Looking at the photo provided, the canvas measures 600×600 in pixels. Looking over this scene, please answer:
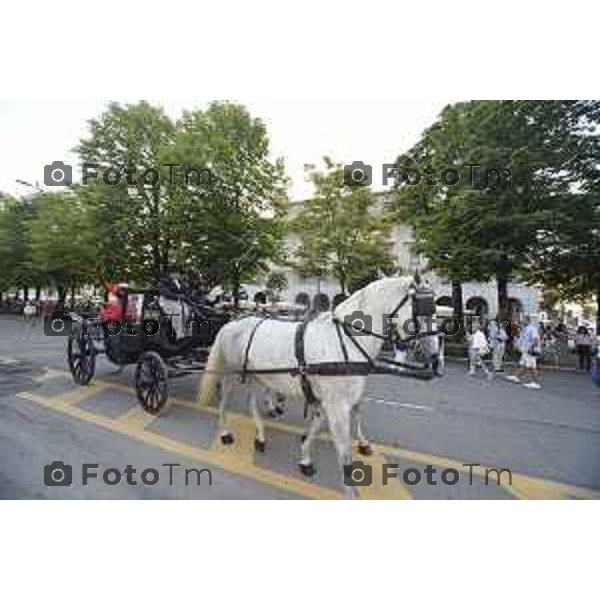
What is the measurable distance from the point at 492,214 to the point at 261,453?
46.1 ft

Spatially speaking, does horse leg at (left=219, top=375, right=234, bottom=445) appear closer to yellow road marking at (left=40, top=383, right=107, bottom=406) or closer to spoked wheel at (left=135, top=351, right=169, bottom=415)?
spoked wheel at (left=135, top=351, right=169, bottom=415)

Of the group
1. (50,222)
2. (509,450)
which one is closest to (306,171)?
(50,222)

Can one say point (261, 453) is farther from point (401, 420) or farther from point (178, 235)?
point (178, 235)

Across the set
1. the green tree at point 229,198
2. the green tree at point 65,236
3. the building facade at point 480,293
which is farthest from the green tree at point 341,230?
the green tree at point 65,236

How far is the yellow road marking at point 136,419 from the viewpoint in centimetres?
650

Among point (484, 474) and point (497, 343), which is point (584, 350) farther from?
point (484, 474)

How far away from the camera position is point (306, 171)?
27344 millimetres

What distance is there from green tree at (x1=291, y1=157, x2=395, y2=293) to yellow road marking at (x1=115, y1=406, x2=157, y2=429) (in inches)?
756

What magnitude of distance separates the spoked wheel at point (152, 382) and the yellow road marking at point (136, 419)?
0.10 metres

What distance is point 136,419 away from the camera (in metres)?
6.77

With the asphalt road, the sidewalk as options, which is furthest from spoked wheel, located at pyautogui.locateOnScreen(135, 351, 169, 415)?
the sidewalk

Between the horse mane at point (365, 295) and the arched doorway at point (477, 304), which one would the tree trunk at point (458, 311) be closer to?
the arched doorway at point (477, 304)

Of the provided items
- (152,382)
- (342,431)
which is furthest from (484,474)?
(152,382)

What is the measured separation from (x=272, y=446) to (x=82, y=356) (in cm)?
496
